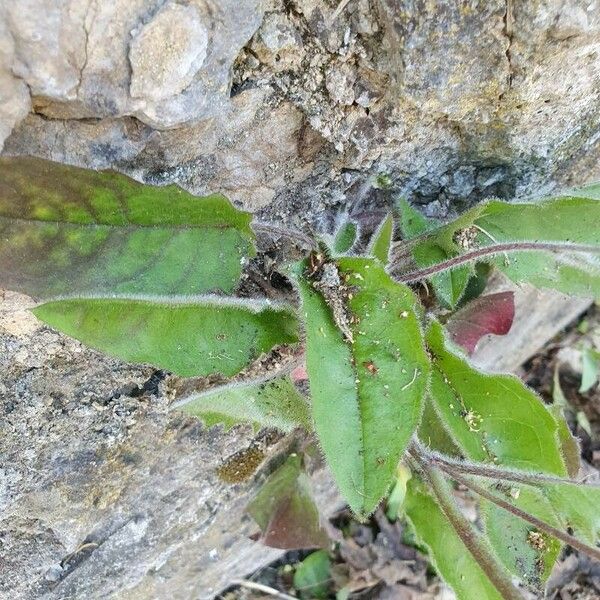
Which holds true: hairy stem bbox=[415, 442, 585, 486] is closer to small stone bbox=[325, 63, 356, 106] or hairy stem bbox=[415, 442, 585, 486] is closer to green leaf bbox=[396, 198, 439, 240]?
green leaf bbox=[396, 198, 439, 240]

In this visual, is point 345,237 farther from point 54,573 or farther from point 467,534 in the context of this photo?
point 54,573

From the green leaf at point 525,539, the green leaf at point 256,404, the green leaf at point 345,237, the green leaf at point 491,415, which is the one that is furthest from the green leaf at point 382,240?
the green leaf at point 525,539

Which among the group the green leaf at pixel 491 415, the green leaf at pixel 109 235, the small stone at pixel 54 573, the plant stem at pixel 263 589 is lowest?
the plant stem at pixel 263 589

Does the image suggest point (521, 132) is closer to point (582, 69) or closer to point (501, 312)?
point (582, 69)

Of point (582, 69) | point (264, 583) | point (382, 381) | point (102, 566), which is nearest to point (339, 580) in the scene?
point (264, 583)

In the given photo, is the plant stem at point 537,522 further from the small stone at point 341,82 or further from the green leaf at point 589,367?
the green leaf at point 589,367

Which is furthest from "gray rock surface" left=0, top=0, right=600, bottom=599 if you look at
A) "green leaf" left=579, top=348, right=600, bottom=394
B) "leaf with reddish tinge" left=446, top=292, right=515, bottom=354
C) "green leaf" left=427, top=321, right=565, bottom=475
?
"green leaf" left=579, top=348, right=600, bottom=394
